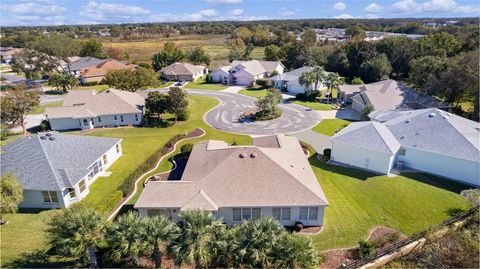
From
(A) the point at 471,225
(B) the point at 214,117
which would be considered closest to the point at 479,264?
(A) the point at 471,225

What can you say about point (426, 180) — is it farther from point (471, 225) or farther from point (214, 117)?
point (214, 117)

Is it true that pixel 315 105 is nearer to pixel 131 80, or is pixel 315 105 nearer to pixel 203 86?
pixel 203 86

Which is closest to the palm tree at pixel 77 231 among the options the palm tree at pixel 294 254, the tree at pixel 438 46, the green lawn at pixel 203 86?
the palm tree at pixel 294 254

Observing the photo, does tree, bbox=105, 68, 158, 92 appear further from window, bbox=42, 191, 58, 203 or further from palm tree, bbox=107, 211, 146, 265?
palm tree, bbox=107, 211, 146, 265

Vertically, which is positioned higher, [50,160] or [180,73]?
[180,73]

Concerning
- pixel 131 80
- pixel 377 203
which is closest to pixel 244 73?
pixel 131 80

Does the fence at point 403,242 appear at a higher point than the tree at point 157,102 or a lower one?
lower

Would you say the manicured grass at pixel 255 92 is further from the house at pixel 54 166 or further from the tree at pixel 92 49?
the tree at pixel 92 49
